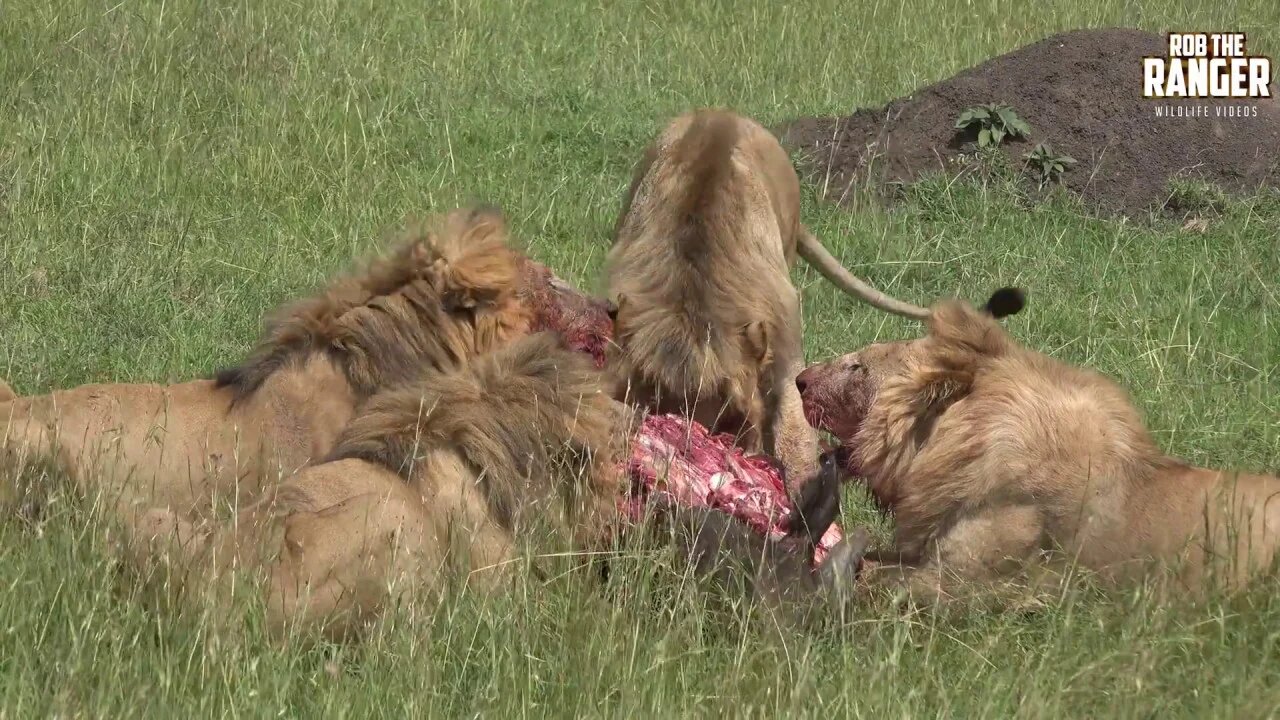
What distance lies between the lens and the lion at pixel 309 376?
4.71 m

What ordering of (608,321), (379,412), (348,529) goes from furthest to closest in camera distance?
(608,321) < (379,412) < (348,529)

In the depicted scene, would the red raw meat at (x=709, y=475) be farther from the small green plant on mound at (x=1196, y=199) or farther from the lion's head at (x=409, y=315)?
the small green plant on mound at (x=1196, y=199)

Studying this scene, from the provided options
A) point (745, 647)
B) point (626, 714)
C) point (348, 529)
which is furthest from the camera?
point (348, 529)

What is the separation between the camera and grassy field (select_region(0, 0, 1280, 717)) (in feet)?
11.4

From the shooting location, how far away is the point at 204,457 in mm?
4742

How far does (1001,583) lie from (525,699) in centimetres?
137

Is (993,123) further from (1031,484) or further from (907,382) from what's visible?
(1031,484)

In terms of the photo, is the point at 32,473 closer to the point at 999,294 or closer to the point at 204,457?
the point at 204,457

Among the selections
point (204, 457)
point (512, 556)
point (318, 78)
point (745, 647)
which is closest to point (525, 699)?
point (745, 647)

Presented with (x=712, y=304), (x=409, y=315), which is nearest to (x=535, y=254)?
(x=712, y=304)

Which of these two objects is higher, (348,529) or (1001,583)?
(348,529)

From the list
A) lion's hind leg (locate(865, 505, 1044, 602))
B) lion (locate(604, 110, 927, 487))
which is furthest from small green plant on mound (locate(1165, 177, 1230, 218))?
lion's hind leg (locate(865, 505, 1044, 602))

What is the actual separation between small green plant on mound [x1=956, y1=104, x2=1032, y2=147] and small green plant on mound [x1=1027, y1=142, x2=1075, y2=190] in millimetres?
179

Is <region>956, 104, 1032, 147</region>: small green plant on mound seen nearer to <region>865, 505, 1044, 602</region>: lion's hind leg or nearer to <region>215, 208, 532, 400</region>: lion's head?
<region>215, 208, 532, 400</region>: lion's head
